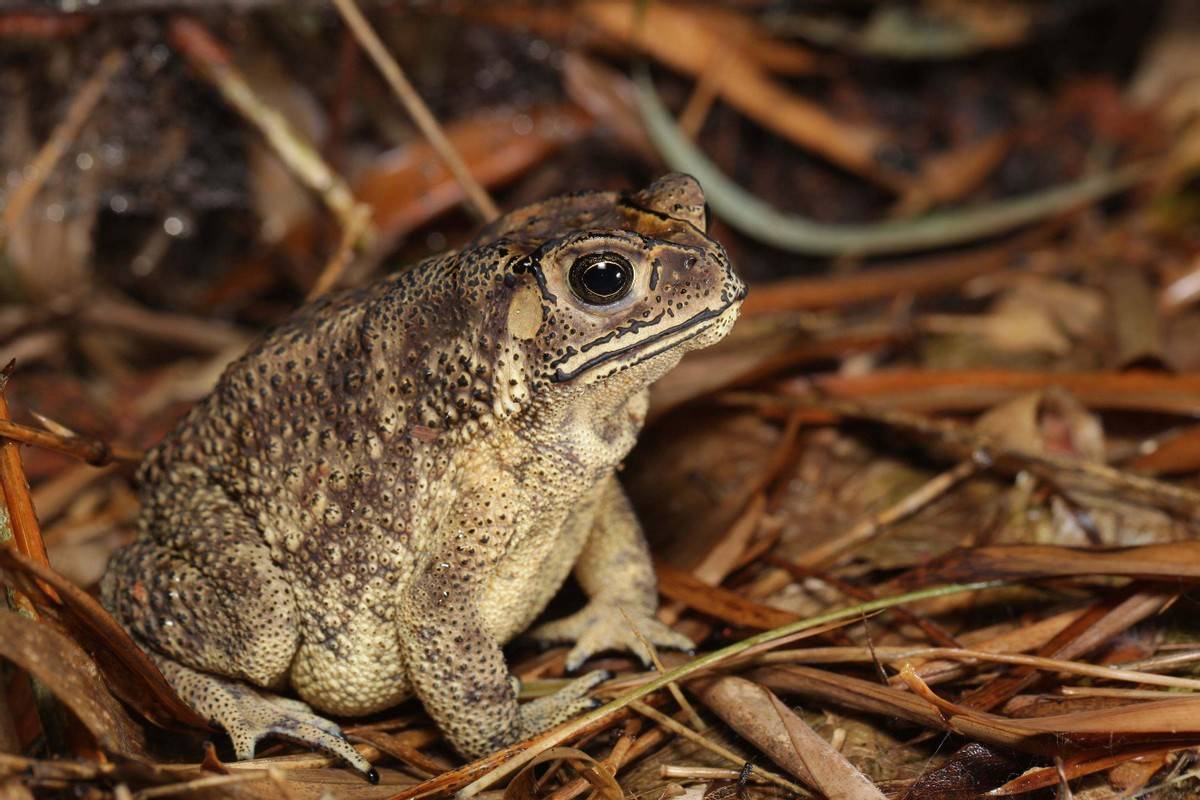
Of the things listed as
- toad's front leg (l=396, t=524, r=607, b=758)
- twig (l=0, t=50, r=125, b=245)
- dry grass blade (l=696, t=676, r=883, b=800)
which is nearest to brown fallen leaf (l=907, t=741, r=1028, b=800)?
dry grass blade (l=696, t=676, r=883, b=800)

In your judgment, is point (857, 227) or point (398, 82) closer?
point (398, 82)

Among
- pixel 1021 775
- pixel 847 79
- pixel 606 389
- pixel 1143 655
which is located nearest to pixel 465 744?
pixel 606 389

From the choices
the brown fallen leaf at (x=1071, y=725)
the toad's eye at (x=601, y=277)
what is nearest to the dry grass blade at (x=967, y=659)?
the brown fallen leaf at (x=1071, y=725)

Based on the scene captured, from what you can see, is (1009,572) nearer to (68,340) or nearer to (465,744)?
(465,744)

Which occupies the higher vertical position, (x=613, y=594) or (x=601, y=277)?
(x=601, y=277)

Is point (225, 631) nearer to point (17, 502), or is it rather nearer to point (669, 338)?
point (17, 502)

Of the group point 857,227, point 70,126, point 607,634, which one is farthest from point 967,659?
point 70,126

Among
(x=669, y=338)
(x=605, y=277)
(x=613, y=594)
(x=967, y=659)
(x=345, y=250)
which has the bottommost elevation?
(x=967, y=659)

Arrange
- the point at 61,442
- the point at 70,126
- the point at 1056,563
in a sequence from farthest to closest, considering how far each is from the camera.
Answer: the point at 70,126
the point at 1056,563
the point at 61,442

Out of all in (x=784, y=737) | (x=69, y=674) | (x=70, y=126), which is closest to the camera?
(x=69, y=674)
